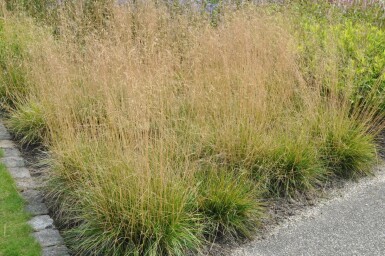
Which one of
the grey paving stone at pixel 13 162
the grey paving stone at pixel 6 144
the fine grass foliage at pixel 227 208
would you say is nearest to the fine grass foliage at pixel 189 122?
the fine grass foliage at pixel 227 208

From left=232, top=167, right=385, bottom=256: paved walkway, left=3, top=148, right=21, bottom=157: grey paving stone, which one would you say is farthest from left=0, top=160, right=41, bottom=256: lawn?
left=232, top=167, right=385, bottom=256: paved walkway

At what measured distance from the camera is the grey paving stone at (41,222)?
3486 mm

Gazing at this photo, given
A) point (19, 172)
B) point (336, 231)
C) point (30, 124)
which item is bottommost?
point (336, 231)

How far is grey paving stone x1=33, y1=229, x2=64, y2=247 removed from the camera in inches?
131

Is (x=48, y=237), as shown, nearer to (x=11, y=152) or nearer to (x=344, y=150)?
(x=11, y=152)

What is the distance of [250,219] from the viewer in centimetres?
371

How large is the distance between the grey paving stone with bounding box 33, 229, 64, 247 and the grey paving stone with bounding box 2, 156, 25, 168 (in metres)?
1.02

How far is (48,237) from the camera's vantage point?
3391 mm

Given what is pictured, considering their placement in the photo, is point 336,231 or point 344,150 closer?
point 336,231

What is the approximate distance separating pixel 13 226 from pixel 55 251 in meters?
0.40

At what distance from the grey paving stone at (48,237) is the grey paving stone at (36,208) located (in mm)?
242

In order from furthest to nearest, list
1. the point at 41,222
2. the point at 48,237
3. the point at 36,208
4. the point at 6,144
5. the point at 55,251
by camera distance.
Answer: the point at 6,144, the point at 36,208, the point at 41,222, the point at 48,237, the point at 55,251

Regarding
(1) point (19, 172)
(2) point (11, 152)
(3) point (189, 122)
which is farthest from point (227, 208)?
(2) point (11, 152)

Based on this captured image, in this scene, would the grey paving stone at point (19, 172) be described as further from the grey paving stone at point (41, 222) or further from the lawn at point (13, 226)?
the grey paving stone at point (41, 222)
